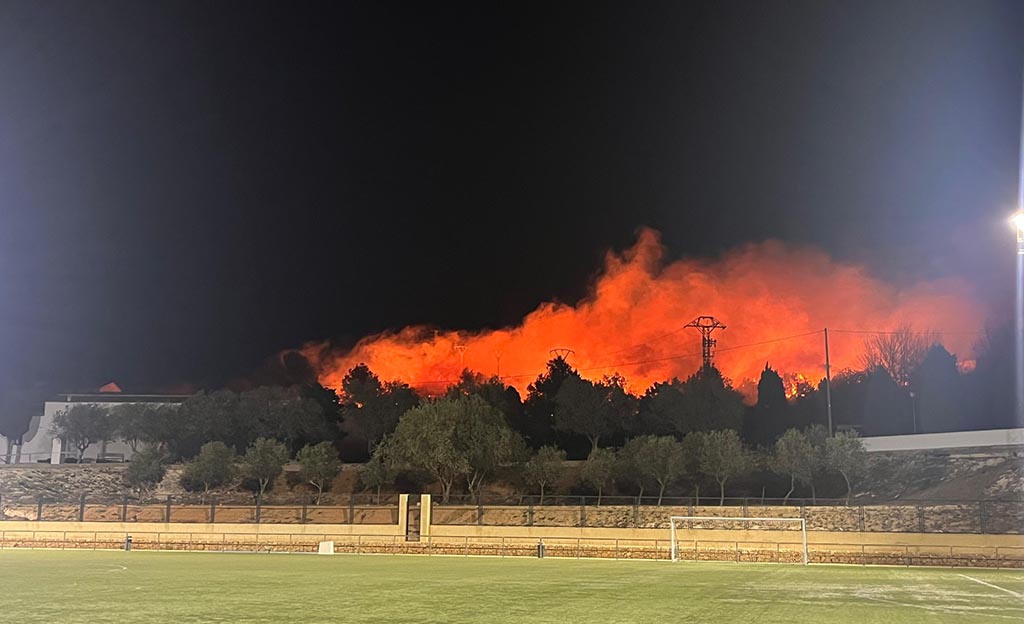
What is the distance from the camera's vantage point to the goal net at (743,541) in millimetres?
46156

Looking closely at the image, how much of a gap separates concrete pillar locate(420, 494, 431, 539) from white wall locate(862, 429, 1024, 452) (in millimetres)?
41469

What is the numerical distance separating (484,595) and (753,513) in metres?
38.4

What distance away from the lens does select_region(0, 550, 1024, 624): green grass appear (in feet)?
55.4

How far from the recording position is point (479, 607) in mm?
18438

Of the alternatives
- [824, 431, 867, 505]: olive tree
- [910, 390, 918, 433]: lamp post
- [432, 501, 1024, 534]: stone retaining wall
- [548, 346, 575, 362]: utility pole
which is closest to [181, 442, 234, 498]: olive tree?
[432, 501, 1024, 534]: stone retaining wall

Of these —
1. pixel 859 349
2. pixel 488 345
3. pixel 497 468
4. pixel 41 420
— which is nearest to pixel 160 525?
pixel 497 468

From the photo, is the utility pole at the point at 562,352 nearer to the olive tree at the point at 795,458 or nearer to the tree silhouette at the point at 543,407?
the tree silhouette at the point at 543,407

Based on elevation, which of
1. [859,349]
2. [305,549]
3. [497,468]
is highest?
[859,349]

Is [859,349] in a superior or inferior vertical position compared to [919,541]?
superior

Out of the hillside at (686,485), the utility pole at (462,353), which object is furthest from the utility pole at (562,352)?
the hillside at (686,485)

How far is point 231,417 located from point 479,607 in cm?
8714

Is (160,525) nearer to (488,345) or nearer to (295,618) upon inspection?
(295,618)

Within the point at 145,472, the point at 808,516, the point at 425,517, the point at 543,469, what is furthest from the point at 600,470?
the point at 145,472

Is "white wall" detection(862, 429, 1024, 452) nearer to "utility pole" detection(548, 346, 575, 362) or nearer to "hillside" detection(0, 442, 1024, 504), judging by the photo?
"hillside" detection(0, 442, 1024, 504)
